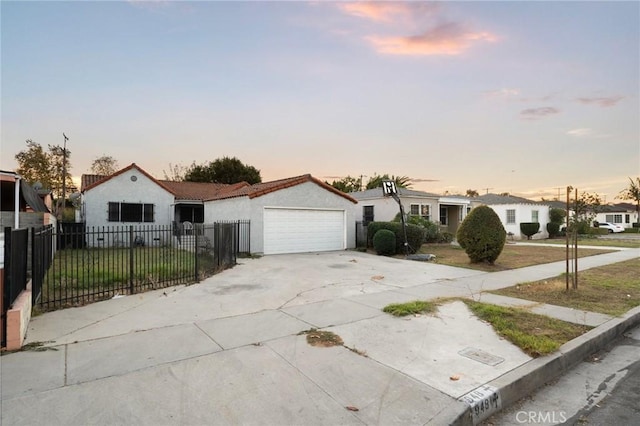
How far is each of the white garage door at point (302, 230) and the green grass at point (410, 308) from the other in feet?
32.2

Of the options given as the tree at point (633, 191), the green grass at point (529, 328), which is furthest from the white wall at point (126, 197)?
the tree at point (633, 191)

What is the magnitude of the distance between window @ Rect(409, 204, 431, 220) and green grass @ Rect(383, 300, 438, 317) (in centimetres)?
1847

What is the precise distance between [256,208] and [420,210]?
1428cm

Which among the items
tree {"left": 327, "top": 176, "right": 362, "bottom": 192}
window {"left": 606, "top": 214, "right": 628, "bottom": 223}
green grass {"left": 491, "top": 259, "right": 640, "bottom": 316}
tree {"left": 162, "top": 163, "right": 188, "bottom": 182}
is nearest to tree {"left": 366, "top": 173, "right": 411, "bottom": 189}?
tree {"left": 327, "top": 176, "right": 362, "bottom": 192}

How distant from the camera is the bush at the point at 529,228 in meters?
29.4

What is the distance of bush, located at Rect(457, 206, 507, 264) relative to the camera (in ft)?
40.3

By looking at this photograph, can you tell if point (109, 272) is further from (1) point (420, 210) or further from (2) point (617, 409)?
(1) point (420, 210)

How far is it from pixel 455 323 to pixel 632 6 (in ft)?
40.9

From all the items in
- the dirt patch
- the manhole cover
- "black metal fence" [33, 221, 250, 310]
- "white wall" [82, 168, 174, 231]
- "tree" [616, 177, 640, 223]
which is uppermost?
"tree" [616, 177, 640, 223]

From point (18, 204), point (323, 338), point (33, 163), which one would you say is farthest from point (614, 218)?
point (33, 163)

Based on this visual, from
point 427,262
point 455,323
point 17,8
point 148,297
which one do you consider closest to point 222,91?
point 17,8

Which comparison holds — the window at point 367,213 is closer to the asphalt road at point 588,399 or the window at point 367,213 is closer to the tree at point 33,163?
the asphalt road at point 588,399

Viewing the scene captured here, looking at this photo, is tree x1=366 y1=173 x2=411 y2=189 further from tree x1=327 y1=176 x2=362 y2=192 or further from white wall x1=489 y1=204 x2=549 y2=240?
white wall x1=489 y1=204 x2=549 y2=240

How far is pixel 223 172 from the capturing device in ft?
133
